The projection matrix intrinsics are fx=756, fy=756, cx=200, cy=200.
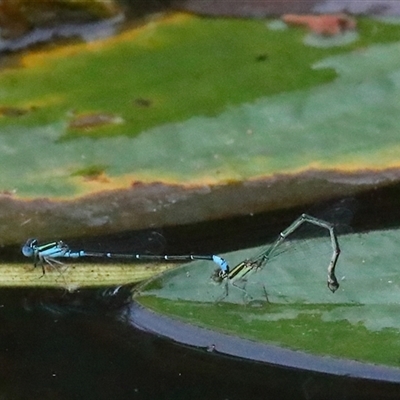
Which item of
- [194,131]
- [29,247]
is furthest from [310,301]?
[29,247]

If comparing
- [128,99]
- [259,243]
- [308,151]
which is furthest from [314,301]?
[128,99]

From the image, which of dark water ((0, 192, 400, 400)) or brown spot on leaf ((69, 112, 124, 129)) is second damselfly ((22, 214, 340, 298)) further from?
brown spot on leaf ((69, 112, 124, 129))

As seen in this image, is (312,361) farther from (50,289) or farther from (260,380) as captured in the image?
(50,289)

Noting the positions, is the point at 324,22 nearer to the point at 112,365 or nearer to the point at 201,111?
the point at 201,111

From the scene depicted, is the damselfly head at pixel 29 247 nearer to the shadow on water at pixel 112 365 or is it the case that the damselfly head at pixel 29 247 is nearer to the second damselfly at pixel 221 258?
the second damselfly at pixel 221 258

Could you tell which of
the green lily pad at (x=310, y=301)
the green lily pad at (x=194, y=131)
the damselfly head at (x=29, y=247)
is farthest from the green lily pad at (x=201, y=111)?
the green lily pad at (x=310, y=301)

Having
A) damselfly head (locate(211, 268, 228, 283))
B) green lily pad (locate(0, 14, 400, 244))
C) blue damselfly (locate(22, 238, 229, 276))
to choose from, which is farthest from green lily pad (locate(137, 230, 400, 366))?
green lily pad (locate(0, 14, 400, 244))
